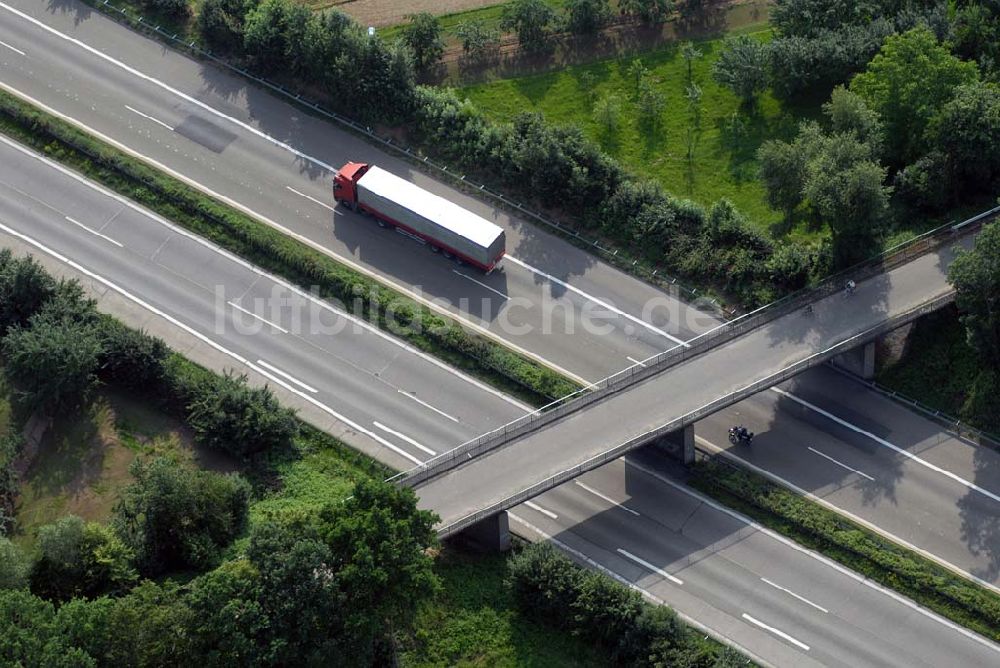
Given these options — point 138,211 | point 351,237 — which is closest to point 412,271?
point 351,237

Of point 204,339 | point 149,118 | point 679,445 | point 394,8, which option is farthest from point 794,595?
point 149,118

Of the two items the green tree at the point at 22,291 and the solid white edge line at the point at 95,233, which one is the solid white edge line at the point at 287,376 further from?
the solid white edge line at the point at 95,233

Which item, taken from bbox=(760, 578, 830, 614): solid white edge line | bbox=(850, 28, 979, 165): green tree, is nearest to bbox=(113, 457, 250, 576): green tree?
bbox=(760, 578, 830, 614): solid white edge line

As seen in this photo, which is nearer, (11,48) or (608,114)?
(608,114)

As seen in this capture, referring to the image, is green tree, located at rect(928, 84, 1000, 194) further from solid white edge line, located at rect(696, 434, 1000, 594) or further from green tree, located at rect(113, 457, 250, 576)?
green tree, located at rect(113, 457, 250, 576)

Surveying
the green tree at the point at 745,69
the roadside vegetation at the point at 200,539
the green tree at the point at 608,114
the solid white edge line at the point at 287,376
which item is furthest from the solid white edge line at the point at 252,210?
the green tree at the point at 745,69

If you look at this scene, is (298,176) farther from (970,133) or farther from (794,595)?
(970,133)
